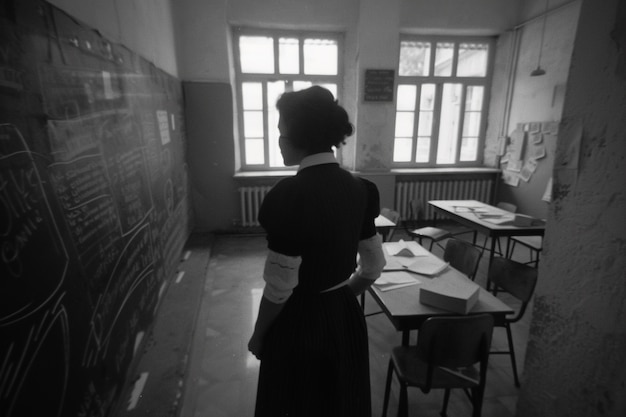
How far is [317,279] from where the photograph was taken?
3.57 ft

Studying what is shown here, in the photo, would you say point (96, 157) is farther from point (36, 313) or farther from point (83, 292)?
point (36, 313)

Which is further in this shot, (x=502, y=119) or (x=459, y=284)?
(x=502, y=119)

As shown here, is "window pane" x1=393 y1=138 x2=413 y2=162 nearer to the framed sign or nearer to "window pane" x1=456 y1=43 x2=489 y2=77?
the framed sign

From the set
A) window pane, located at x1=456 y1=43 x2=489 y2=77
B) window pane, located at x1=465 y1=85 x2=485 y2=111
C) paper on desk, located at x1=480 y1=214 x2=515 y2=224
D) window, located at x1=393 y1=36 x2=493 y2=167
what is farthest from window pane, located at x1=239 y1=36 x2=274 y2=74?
paper on desk, located at x1=480 y1=214 x2=515 y2=224

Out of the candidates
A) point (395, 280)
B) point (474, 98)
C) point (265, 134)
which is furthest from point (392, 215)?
point (474, 98)

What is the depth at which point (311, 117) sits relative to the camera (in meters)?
1.02

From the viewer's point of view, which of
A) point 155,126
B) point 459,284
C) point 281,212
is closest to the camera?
point 281,212

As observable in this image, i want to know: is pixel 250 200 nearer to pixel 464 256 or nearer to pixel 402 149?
pixel 402 149

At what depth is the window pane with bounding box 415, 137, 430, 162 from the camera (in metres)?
5.82

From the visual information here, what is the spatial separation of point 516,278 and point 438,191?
3.60 metres

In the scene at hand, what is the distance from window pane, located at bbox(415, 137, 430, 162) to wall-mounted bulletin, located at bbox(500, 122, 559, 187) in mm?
1166

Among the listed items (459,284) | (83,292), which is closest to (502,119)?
(459,284)

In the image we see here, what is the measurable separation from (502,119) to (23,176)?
622 cm

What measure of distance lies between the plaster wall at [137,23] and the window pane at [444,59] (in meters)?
4.10
